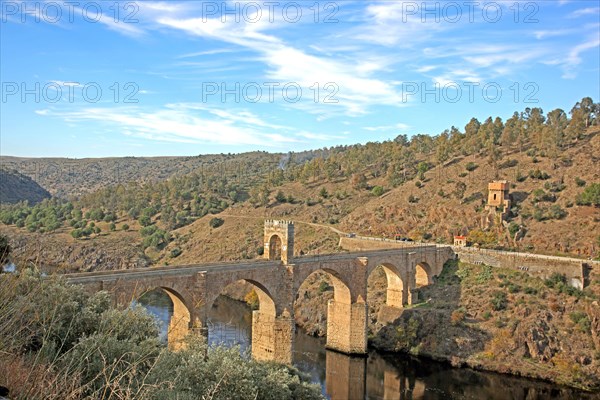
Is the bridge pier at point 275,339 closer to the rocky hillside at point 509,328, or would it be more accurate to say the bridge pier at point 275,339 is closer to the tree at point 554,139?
the rocky hillside at point 509,328

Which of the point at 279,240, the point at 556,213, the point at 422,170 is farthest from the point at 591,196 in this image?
the point at 279,240

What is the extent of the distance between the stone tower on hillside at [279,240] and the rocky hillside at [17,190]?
261ft

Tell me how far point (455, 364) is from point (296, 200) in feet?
126

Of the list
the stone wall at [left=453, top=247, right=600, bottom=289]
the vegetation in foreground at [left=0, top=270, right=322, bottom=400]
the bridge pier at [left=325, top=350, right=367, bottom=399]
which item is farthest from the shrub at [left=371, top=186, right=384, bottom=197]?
the vegetation in foreground at [left=0, top=270, right=322, bottom=400]

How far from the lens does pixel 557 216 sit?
139 feet

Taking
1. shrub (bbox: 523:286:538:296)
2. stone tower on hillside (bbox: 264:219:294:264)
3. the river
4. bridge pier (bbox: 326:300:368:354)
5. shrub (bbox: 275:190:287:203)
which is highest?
shrub (bbox: 275:190:287:203)

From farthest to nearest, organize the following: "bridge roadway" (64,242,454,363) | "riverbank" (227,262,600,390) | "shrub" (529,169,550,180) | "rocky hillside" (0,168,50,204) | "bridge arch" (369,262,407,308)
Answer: "rocky hillside" (0,168,50,204)
"shrub" (529,169,550,180)
"bridge arch" (369,262,407,308)
"riverbank" (227,262,600,390)
"bridge roadway" (64,242,454,363)

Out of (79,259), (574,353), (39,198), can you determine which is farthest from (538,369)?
(39,198)

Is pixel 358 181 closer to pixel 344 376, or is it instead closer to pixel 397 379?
pixel 397 379

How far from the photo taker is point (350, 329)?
30484 millimetres

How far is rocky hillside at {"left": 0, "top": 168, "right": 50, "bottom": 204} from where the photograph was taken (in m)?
92.3

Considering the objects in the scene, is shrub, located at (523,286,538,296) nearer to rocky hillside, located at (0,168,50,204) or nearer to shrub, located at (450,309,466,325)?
shrub, located at (450,309,466,325)

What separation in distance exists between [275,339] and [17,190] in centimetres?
9016

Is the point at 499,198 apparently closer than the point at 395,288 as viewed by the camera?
No
